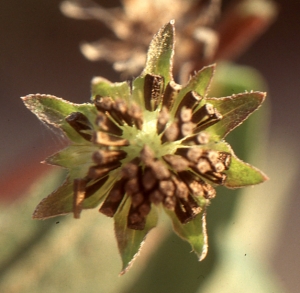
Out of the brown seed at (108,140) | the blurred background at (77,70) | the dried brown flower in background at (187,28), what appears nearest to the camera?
the brown seed at (108,140)

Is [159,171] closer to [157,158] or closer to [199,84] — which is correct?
[157,158]

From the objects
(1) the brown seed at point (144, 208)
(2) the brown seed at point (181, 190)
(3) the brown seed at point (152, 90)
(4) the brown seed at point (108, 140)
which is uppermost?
(3) the brown seed at point (152, 90)

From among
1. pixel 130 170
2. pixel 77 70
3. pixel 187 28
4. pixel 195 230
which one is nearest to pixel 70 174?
pixel 130 170

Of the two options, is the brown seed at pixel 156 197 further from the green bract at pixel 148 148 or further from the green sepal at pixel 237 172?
the green sepal at pixel 237 172

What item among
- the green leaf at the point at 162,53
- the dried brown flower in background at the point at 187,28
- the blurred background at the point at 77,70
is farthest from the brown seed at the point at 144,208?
the blurred background at the point at 77,70

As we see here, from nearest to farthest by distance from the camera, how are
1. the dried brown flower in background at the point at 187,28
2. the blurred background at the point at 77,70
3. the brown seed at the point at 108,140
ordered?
the brown seed at the point at 108,140, the dried brown flower in background at the point at 187,28, the blurred background at the point at 77,70

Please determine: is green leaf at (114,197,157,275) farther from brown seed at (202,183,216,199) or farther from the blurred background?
the blurred background

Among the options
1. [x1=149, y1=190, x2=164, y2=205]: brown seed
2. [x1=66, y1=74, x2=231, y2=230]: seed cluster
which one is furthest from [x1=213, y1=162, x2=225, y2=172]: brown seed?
[x1=149, y1=190, x2=164, y2=205]: brown seed
